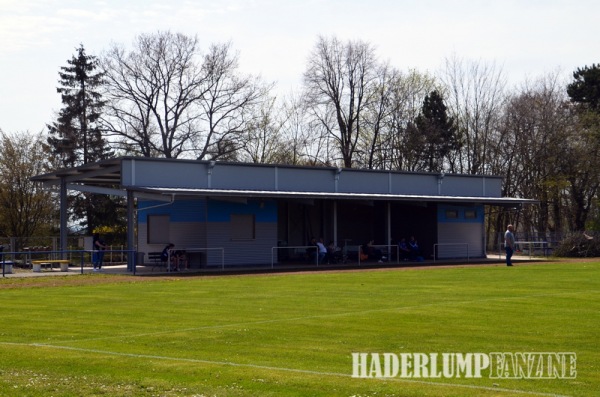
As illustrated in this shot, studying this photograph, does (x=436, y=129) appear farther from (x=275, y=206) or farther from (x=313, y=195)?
(x=313, y=195)

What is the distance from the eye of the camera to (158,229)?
42375 millimetres

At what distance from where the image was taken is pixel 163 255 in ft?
127

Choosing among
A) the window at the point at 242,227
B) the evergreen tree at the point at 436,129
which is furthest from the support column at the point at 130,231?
the evergreen tree at the point at 436,129

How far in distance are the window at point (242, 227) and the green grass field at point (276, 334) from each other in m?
13.7

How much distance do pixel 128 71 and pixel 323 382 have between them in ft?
187

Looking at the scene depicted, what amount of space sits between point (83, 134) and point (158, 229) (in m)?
24.5

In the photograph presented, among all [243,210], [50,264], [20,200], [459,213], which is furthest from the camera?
[20,200]

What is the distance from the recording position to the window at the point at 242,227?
41000mm

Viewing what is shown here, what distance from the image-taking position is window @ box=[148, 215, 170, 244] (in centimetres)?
4191

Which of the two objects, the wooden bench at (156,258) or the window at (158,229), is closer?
the wooden bench at (156,258)

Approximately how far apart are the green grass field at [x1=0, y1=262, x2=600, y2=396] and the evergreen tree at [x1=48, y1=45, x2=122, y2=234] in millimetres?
37530

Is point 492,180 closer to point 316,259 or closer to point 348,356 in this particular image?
point 316,259

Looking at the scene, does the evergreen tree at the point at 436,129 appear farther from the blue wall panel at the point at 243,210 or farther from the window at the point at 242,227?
the window at the point at 242,227

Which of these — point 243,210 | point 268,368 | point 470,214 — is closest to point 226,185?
point 243,210
